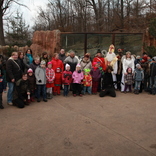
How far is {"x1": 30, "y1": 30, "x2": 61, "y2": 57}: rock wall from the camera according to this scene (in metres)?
10.7

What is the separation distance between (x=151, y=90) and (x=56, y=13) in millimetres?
26252

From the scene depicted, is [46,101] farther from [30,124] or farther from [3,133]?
[3,133]

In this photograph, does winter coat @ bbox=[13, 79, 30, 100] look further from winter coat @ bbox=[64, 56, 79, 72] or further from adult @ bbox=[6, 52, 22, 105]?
winter coat @ bbox=[64, 56, 79, 72]

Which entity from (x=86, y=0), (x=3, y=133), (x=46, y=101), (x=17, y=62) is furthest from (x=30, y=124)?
(x=86, y=0)

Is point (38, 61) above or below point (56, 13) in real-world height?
below

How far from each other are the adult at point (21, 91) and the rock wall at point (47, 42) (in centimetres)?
593

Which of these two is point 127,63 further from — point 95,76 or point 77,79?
point 77,79

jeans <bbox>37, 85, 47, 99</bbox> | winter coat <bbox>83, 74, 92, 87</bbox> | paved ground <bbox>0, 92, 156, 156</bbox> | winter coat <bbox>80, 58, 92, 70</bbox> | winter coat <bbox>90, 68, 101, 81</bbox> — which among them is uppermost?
winter coat <bbox>80, 58, 92, 70</bbox>

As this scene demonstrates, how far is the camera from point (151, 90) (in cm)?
660

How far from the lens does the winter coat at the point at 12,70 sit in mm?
4926

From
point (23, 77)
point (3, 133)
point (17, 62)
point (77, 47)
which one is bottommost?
point (3, 133)

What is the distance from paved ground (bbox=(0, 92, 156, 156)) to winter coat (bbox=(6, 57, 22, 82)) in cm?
93

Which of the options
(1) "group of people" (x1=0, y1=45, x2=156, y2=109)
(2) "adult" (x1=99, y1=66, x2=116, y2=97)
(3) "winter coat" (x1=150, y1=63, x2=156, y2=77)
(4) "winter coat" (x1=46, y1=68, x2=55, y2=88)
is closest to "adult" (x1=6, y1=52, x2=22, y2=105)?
(1) "group of people" (x1=0, y1=45, x2=156, y2=109)

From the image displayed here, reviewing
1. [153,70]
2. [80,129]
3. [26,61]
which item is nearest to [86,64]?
[26,61]
